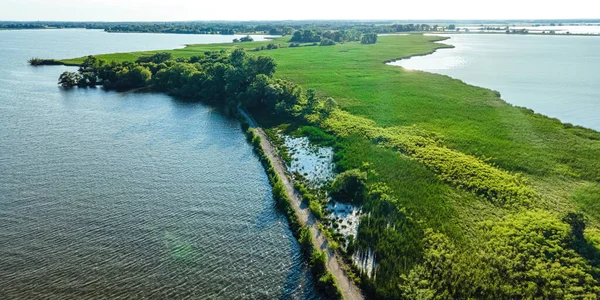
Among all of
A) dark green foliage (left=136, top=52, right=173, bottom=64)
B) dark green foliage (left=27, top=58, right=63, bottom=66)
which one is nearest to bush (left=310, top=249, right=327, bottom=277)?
dark green foliage (left=136, top=52, right=173, bottom=64)

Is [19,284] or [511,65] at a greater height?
[511,65]

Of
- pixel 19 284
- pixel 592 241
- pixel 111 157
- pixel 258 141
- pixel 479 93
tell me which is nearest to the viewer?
pixel 19 284

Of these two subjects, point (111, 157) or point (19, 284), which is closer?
point (19, 284)

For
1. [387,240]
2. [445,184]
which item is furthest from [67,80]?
[387,240]

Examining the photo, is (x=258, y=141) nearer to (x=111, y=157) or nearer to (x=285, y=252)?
(x=111, y=157)

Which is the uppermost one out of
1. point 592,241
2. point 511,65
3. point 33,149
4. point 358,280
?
point 511,65

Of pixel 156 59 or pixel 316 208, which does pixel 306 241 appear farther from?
pixel 156 59

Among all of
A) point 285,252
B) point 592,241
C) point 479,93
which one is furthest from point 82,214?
point 479,93
